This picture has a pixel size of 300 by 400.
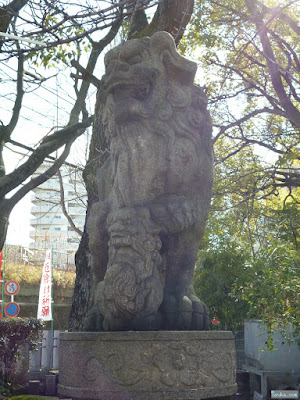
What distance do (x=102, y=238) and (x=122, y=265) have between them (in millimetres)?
504

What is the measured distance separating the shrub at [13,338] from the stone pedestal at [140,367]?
548cm

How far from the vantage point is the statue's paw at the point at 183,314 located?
10.9ft

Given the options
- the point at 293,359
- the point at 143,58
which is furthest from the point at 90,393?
the point at 293,359

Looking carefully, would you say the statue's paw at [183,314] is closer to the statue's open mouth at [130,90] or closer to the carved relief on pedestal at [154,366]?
the carved relief on pedestal at [154,366]

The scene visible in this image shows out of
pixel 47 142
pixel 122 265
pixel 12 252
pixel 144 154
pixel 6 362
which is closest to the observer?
pixel 122 265

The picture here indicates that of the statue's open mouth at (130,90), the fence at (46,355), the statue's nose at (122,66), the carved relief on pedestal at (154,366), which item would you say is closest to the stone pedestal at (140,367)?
the carved relief on pedestal at (154,366)

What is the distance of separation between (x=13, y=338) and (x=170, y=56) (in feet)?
21.0

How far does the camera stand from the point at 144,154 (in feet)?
11.7

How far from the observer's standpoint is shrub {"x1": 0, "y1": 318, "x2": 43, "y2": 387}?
8.22m

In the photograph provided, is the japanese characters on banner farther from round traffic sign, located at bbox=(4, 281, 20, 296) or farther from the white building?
the white building

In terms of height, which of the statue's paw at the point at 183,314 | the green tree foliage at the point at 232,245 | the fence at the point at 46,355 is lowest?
the fence at the point at 46,355

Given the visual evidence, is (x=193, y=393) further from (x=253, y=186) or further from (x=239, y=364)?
(x=239, y=364)

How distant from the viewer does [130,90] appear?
12.0 feet

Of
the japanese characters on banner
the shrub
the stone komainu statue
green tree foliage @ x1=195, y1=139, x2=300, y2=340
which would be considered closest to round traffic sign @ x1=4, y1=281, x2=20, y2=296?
the japanese characters on banner
